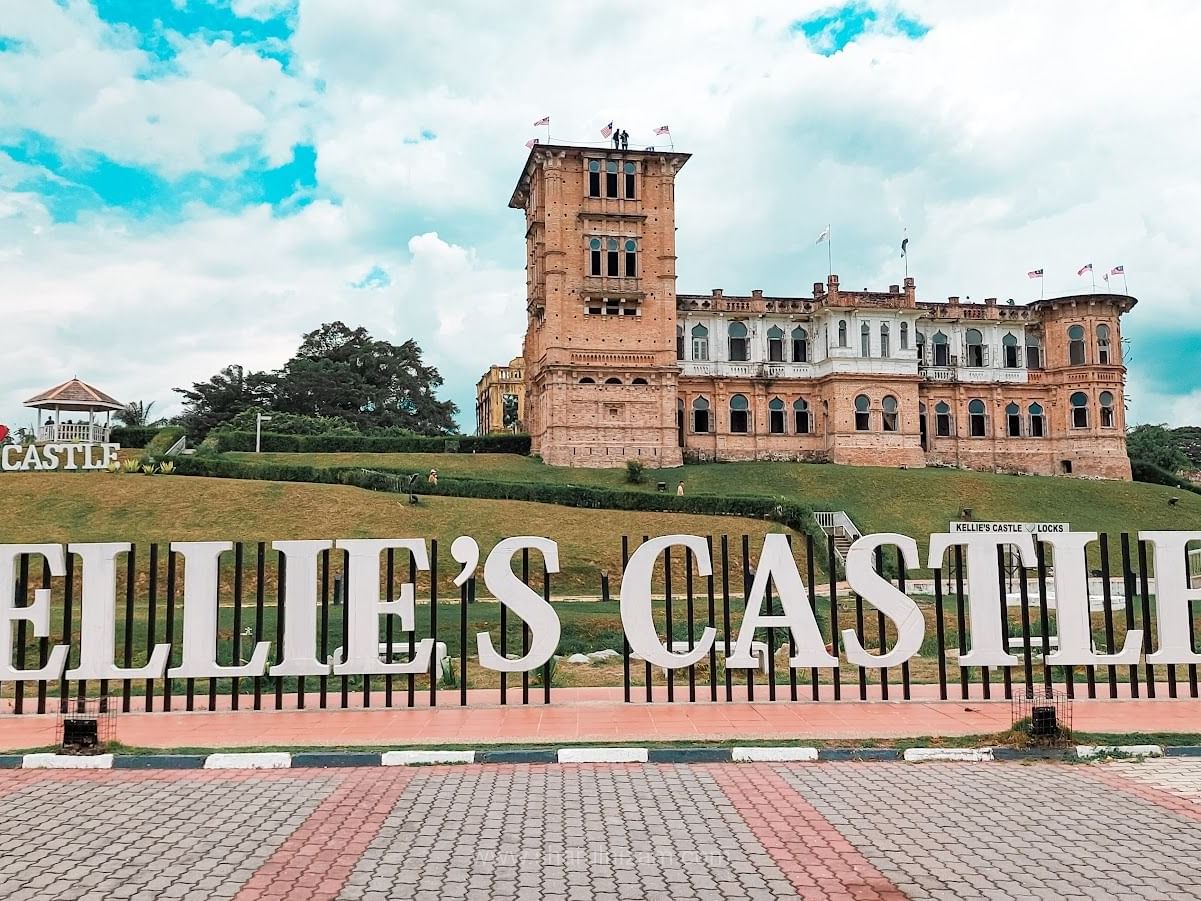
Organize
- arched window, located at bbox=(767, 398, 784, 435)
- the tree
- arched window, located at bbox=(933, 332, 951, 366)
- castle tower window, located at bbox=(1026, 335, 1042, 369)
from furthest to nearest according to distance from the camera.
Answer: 1. the tree
2. castle tower window, located at bbox=(1026, 335, 1042, 369)
3. arched window, located at bbox=(933, 332, 951, 366)
4. arched window, located at bbox=(767, 398, 784, 435)

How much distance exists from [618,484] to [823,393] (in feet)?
56.7

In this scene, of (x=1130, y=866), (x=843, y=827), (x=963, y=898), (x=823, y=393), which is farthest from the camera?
(x=823, y=393)

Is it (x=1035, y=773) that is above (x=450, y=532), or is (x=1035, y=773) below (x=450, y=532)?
below

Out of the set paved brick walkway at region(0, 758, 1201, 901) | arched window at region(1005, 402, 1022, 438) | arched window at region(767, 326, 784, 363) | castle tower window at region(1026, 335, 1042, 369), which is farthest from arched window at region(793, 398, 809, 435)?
paved brick walkway at region(0, 758, 1201, 901)

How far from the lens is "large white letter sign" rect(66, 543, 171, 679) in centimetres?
1231

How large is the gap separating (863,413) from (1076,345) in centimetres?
1537

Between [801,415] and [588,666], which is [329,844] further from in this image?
[801,415]

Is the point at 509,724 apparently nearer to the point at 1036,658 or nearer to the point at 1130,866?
the point at 1130,866

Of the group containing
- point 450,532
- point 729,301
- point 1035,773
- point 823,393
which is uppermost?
point 729,301

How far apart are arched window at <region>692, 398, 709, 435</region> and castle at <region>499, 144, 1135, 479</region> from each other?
0.09 meters

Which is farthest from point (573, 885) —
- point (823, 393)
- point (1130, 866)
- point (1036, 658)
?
point (823, 393)

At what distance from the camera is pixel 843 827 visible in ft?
25.0

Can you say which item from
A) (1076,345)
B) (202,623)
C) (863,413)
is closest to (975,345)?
(1076,345)

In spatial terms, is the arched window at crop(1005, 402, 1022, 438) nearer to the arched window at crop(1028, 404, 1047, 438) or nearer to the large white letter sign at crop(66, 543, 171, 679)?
the arched window at crop(1028, 404, 1047, 438)
